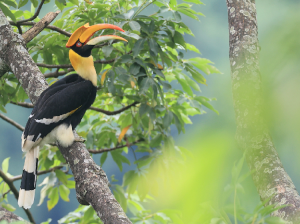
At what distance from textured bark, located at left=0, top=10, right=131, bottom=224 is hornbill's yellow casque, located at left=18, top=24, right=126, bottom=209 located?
3.0 inches

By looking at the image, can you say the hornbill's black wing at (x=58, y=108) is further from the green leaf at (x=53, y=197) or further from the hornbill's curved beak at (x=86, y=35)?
the green leaf at (x=53, y=197)

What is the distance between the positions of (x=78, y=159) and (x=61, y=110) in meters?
0.33

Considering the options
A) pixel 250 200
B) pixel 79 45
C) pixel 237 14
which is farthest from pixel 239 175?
pixel 79 45

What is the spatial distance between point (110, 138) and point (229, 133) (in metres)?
1.81

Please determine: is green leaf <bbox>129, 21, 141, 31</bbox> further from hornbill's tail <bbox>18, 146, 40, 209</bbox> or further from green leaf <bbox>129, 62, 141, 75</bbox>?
hornbill's tail <bbox>18, 146, 40, 209</bbox>

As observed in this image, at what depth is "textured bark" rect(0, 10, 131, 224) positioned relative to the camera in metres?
1.02

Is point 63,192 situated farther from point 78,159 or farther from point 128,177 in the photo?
point 78,159

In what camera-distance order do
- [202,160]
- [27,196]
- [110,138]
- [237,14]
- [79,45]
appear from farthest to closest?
[110,138] → [79,45] → [27,196] → [237,14] → [202,160]

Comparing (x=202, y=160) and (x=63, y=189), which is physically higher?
(x=202, y=160)

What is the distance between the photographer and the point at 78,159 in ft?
4.11

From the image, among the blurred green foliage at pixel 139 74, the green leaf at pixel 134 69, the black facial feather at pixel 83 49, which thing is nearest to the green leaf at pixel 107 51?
the blurred green foliage at pixel 139 74

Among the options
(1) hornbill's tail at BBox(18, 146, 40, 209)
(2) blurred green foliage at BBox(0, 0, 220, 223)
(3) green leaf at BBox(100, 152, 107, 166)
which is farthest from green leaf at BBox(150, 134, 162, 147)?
(1) hornbill's tail at BBox(18, 146, 40, 209)

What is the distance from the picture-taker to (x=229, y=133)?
8.5 inches

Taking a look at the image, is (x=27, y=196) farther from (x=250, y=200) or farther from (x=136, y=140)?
(x=250, y=200)
